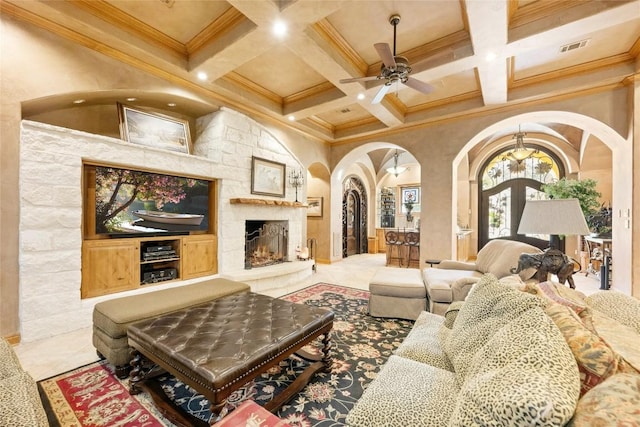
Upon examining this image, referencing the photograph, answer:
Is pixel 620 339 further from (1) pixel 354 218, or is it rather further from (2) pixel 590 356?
(1) pixel 354 218

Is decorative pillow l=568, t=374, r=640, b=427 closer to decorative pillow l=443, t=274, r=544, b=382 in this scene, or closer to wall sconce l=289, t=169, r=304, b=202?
decorative pillow l=443, t=274, r=544, b=382

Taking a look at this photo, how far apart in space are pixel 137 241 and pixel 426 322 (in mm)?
3510

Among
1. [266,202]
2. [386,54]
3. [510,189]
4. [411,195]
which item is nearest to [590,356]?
[386,54]

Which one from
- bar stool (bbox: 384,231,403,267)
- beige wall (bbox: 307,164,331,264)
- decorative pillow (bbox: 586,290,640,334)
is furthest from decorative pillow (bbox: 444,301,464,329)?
beige wall (bbox: 307,164,331,264)

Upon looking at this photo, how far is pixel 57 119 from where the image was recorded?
3.09 meters

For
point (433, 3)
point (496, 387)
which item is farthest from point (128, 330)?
point (433, 3)

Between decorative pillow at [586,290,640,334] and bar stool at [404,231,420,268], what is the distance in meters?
4.75

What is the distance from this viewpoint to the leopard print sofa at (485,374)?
25.5 inches

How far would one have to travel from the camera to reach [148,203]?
353cm

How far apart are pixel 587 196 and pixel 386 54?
16.5 feet

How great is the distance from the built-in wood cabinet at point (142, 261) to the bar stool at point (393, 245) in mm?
4172

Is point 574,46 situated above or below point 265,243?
above

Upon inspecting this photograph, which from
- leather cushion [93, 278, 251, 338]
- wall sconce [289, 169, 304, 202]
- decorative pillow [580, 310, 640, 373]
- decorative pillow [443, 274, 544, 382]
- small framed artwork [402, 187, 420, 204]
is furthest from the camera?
small framed artwork [402, 187, 420, 204]

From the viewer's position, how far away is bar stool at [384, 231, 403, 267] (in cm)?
649
